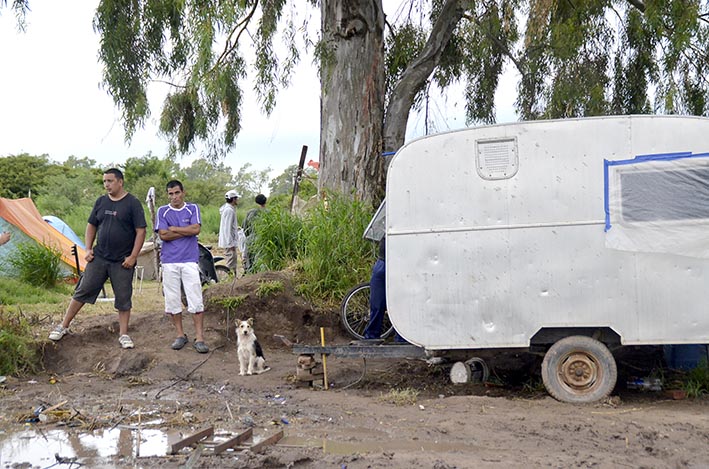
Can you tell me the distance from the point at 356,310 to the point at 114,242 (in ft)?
9.79

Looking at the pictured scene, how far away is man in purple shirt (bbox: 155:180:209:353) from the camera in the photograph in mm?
9883

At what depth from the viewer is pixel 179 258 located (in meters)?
9.97

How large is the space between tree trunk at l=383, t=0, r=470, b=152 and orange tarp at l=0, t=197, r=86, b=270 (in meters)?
6.94

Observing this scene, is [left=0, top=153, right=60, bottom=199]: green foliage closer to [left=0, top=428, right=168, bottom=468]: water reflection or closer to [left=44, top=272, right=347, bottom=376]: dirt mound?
[left=44, top=272, right=347, bottom=376]: dirt mound

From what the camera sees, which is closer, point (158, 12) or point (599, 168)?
point (599, 168)

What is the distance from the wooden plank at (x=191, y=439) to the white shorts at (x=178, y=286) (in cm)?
344

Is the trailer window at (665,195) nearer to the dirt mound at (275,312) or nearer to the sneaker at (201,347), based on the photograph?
the dirt mound at (275,312)

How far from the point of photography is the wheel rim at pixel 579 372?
774 centimetres

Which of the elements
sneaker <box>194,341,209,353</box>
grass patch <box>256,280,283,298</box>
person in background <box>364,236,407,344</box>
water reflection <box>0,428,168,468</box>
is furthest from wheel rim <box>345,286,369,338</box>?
water reflection <box>0,428,168,468</box>

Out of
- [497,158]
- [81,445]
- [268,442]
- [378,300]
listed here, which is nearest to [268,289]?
[378,300]

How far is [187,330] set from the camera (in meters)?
10.7

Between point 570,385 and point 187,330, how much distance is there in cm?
498

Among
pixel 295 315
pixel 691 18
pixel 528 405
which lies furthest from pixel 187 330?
pixel 691 18

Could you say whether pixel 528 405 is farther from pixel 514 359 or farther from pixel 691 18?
pixel 691 18
